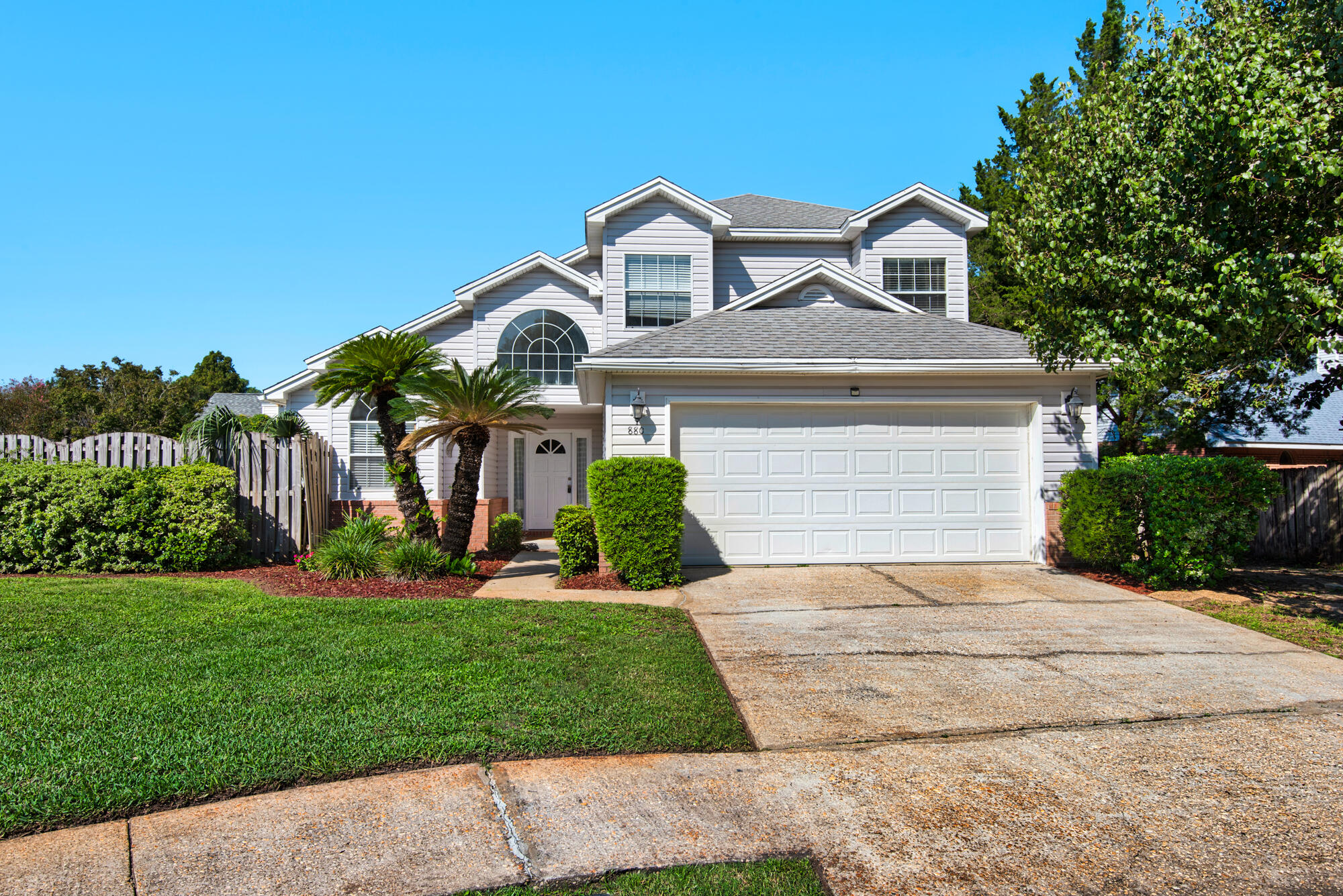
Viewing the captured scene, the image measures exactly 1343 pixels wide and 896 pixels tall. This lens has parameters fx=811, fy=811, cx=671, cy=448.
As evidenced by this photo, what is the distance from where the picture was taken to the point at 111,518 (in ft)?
35.5

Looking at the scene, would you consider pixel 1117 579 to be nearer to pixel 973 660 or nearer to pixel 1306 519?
pixel 1306 519

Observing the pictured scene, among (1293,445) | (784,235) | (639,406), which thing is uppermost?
(784,235)

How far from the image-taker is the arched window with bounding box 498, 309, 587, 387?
17.9 metres

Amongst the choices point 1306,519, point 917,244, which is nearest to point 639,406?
point 917,244

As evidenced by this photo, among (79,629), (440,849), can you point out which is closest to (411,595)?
(79,629)

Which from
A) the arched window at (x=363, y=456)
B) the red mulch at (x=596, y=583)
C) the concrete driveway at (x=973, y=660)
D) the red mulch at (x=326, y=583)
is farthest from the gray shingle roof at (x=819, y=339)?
the arched window at (x=363, y=456)

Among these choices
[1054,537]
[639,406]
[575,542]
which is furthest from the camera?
[1054,537]

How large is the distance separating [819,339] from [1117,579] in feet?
16.9

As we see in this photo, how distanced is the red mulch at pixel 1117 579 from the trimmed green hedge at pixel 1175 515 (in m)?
0.12

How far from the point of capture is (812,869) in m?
3.24

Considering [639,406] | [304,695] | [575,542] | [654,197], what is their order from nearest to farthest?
[304,695], [575,542], [639,406], [654,197]

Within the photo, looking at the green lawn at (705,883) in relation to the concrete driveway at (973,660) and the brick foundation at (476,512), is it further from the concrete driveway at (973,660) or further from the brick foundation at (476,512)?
the brick foundation at (476,512)

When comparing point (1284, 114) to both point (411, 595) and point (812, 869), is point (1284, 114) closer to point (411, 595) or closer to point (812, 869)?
point (812, 869)

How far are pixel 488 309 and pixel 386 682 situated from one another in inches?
525
